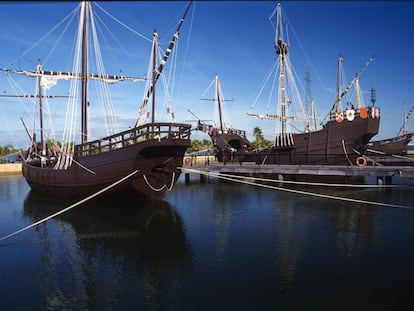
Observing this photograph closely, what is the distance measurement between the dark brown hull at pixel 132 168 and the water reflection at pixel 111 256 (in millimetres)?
1286

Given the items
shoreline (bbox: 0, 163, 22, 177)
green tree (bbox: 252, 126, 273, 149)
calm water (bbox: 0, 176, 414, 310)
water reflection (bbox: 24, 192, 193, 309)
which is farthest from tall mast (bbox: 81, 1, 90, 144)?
green tree (bbox: 252, 126, 273, 149)

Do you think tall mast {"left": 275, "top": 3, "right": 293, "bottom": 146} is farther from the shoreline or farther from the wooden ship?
the shoreline

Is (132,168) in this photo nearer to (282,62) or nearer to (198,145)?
(282,62)

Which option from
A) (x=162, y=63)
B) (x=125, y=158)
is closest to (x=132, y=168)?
→ (x=125, y=158)

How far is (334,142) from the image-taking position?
89.7 feet

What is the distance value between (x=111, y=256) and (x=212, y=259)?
9.95 ft

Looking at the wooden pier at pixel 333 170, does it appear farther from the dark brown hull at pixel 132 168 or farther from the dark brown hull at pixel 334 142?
the dark brown hull at pixel 334 142

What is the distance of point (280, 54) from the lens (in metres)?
33.0

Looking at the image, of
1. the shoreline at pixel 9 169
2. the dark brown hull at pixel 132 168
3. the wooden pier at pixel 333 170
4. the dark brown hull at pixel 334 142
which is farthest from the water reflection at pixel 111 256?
the shoreline at pixel 9 169

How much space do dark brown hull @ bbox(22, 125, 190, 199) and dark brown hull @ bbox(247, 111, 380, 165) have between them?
1385 cm

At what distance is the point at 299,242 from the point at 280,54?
85.9 ft

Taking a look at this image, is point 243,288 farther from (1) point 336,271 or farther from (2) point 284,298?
(1) point 336,271

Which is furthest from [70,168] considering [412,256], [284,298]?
[412,256]

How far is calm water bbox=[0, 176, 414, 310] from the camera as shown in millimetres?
6957
